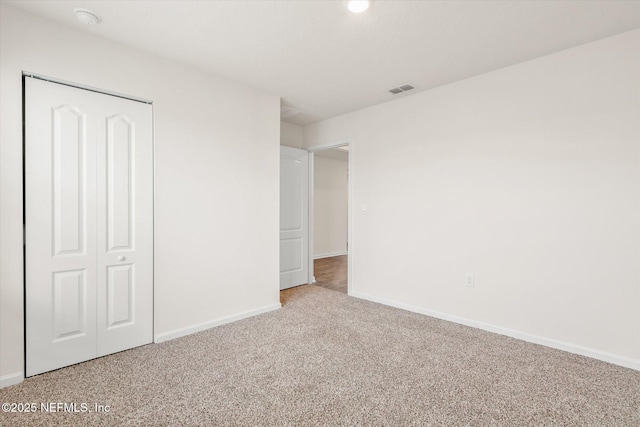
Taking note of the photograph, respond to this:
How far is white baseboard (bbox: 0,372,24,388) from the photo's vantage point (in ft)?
6.73

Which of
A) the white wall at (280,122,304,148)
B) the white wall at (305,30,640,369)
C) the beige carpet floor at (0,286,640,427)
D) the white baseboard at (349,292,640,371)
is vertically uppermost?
the white wall at (280,122,304,148)

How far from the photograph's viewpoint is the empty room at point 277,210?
205 centimetres

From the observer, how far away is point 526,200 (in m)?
2.84

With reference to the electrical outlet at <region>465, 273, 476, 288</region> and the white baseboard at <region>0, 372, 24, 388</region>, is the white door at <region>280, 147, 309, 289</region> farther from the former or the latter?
the white baseboard at <region>0, 372, 24, 388</region>

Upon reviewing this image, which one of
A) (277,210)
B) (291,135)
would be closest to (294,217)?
(277,210)

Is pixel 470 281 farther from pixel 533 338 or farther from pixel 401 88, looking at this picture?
pixel 401 88

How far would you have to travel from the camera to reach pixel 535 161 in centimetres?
279

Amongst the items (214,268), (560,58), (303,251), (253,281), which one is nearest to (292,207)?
(303,251)

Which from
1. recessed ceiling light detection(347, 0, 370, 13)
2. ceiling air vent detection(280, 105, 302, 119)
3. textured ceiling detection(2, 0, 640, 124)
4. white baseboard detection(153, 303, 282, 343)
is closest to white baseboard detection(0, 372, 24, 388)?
white baseboard detection(153, 303, 282, 343)

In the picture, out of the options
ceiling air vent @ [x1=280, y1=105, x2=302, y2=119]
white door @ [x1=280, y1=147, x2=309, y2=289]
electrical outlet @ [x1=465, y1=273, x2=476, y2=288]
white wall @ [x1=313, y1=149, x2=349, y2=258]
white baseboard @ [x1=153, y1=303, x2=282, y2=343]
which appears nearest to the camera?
white baseboard @ [x1=153, y1=303, x2=282, y2=343]

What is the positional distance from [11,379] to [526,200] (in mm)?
4294

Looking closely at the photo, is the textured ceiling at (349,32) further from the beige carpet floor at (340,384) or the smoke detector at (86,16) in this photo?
the beige carpet floor at (340,384)

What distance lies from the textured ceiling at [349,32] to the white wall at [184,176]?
0.19m

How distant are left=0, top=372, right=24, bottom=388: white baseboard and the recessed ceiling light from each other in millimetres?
3405
